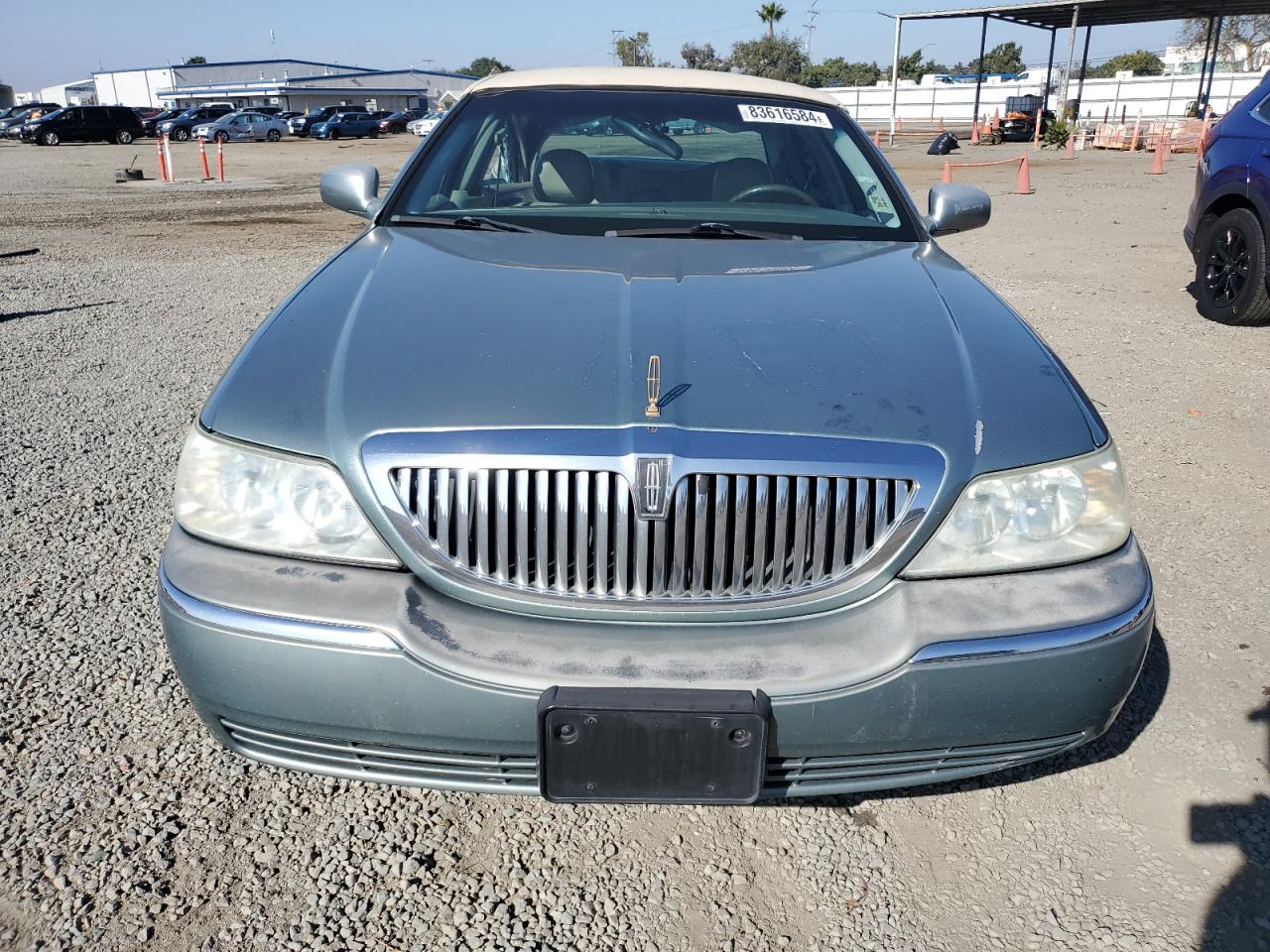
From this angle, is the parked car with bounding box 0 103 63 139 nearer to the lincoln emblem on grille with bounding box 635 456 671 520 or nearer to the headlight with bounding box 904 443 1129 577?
the lincoln emblem on grille with bounding box 635 456 671 520

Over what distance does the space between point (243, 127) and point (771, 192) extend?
151ft

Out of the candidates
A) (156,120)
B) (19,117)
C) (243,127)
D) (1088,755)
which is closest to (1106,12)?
(243,127)

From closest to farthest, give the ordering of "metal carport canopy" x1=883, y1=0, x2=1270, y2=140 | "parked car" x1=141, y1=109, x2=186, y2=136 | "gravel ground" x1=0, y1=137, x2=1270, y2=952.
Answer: "gravel ground" x1=0, y1=137, x2=1270, y2=952
"metal carport canopy" x1=883, y1=0, x2=1270, y2=140
"parked car" x1=141, y1=109, x2=186, y2=136

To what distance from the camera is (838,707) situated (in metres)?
1.71

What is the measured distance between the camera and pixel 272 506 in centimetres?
189

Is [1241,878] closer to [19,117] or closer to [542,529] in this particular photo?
[542,529]

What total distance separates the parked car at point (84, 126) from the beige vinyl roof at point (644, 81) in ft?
137

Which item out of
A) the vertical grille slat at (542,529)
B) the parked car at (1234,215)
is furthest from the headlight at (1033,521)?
the parked car at (1234,215)

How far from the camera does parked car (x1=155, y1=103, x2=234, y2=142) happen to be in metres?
42.8

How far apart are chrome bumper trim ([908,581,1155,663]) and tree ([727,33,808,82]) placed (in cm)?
9152

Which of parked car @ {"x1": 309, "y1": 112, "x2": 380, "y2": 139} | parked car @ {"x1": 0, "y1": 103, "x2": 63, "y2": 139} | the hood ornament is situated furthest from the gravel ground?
parked car @ {"x1": 0, "y1": 103, "x2": 63, "y2": 139}

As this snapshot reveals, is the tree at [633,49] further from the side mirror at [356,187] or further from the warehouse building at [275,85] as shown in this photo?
the side mirror at [356,187]

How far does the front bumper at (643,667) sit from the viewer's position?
67.6 inches

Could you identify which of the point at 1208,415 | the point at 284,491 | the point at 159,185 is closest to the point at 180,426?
the point at 284,491
